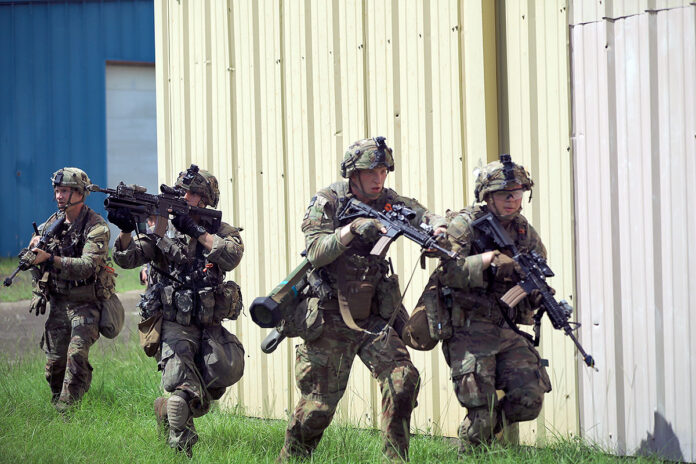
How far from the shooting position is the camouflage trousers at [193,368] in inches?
244

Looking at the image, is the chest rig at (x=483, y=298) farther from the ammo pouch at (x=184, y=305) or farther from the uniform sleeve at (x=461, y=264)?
the ammo pouch at (x=184, y=305)

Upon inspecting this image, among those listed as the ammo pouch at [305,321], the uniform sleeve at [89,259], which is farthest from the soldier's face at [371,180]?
the uniform sleeve at [89,259]

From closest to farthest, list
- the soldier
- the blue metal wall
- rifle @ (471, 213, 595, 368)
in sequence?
rifle @ (471, 213, 595, 368)
the soldier
the blue metal wall

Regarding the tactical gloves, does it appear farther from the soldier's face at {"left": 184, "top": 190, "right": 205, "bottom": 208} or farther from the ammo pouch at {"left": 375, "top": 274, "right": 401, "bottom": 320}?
the ammo pouch at {"left": 375, "top": 274, "right": 401, "bottom": 320}

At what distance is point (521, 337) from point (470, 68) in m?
2.06

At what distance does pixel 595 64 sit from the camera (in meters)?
6.06

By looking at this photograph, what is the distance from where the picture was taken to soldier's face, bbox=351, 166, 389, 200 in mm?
5652

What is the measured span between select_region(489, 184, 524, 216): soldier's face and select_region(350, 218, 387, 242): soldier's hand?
2.31ft

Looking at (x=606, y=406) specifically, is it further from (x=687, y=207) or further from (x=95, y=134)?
(x=95, y=134)

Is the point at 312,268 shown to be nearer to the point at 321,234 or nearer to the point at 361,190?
the point at 321,234

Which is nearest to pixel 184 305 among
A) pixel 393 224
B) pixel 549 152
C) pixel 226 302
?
pixel 226 302

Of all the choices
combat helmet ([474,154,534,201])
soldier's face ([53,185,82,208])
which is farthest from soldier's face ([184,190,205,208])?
combat helmet ([474,154,534,201])

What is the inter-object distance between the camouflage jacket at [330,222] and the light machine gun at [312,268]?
7 centimetres

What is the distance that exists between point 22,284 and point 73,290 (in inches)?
380
